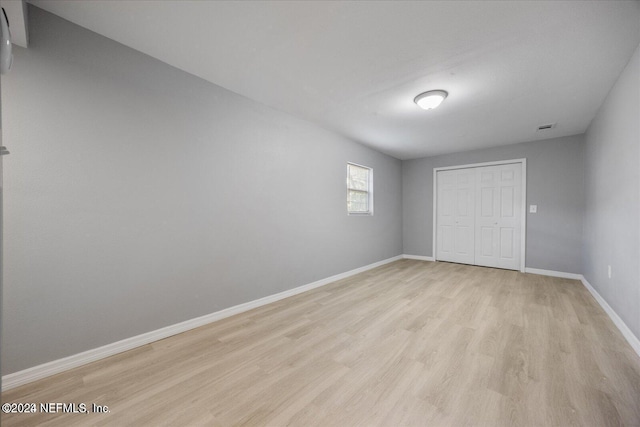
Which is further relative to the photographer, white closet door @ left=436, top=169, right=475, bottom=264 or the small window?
white closet door @ left=436, top=169, right=475, bottom=264

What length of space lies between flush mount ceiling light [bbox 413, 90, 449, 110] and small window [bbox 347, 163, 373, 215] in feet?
6.14

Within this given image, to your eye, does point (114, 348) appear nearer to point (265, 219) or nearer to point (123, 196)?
point (123, 196)

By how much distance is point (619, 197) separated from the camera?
2564 mm

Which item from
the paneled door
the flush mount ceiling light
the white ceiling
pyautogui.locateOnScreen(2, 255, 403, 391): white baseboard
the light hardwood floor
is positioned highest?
the white ceiling

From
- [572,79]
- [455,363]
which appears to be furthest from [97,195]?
[572,79]

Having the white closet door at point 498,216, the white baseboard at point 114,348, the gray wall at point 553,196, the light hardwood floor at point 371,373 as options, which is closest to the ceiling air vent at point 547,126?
the gray wall at point 553,196

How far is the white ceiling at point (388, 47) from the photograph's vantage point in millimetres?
1856

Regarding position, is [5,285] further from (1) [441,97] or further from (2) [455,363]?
(1) [441,97]

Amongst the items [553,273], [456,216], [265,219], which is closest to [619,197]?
[553,273]

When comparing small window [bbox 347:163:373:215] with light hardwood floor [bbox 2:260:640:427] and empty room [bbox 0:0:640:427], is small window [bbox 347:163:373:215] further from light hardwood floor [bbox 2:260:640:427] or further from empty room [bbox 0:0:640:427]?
light hardwood floor [bbox 2:260:640:427]

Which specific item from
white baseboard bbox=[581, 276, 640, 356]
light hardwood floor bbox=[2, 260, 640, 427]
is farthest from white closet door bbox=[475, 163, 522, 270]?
light hardwood floor bbox=[2, 260, 640, 427]

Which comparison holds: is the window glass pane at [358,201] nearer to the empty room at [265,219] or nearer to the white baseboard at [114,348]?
the empty room at [265,219]

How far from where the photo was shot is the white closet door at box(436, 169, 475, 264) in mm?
5504

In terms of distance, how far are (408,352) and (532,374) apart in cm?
83
